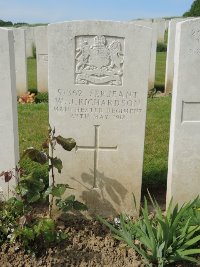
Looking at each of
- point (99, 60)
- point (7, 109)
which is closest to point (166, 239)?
point (99, 60)

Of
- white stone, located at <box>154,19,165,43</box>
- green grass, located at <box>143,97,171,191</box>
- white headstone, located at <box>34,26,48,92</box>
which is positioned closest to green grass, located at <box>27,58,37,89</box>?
white headstone, located at <box>34,26,48,92</box>

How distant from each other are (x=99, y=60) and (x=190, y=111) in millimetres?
910

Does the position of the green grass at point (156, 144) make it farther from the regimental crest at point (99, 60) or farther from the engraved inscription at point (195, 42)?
the engraved inscription at point (195, 42)

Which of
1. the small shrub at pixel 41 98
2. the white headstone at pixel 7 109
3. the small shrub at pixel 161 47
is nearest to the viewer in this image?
the white headstone at pixel 7 109

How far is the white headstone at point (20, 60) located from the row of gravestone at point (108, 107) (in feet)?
17.3

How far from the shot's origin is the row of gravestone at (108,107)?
3111 millimetres

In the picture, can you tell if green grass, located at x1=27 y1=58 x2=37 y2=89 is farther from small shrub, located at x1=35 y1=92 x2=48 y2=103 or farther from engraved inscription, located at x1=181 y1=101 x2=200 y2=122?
engraved inscription, located at x1=181 y1=101 x2=200 y2=122

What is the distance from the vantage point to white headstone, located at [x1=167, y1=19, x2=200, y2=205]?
3115mm

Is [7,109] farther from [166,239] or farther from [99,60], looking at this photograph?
[166,239]

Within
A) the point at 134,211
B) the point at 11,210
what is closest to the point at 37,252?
the point at 11,210

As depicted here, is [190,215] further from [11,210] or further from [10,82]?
[10,82]

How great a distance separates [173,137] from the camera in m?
3.36

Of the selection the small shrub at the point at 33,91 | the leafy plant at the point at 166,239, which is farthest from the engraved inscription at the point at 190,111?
the small shrub at the point at 33,91

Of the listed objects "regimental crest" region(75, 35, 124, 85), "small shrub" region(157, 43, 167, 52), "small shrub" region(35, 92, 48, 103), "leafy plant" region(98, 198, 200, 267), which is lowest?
"leafy plant" region(98, 198, 200, 267)
